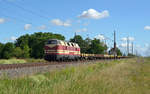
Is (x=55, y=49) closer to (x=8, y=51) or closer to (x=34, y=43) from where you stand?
(x=8, y=51)

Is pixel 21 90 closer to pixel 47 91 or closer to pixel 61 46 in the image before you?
pixel 47 91

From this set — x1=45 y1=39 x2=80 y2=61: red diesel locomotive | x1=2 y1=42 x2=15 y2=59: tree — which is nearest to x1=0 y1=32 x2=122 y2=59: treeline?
x1=2 y1=42 x2=15 y2=59: tree

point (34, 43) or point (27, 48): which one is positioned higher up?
point (34, 43)

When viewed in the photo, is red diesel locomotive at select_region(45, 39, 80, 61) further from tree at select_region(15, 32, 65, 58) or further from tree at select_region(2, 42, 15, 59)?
tree at select_region(2, 42, 15, 59)

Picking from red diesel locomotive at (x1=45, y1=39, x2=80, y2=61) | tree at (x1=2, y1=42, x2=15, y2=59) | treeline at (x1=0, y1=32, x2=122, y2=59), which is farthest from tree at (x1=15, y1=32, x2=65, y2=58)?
red diesel locomotive at (x1=45, y1=39, x2=80, y2=61)

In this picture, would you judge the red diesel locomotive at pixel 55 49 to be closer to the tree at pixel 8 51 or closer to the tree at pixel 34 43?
the tree at pixel 34 43

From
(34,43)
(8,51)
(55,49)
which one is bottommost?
(55,49)

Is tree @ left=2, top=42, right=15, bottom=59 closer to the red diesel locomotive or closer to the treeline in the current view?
the treeline

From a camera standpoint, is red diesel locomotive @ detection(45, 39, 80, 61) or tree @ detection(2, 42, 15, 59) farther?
tree @ detection(2, 42, 15, 59)

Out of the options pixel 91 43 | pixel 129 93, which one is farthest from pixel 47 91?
pixel 91 43

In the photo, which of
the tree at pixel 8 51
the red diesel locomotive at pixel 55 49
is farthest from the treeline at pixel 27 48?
the red diesel locomotive at pixel 55 49

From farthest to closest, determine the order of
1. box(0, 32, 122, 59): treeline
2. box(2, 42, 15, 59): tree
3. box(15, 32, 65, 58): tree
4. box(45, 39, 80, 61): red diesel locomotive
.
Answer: box(2, 42, 15, 59): tree < box(15, 32, 65, 58): tree < box(0, 32, 122, 59): treeline < box(45, 39, 80, 61): red diesel locomotive

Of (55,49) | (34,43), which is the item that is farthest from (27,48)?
(55,49)

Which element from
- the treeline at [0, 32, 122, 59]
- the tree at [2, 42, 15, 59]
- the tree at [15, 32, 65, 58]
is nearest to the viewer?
the treeline at [0, 32, 122, 59]
